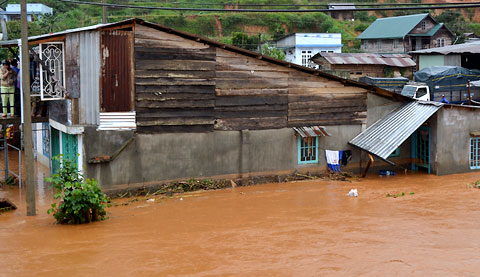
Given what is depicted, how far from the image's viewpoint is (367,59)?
131 feet

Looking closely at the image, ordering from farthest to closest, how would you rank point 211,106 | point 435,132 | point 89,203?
1. point 435,132
2. point 211,106
3. point 89,203

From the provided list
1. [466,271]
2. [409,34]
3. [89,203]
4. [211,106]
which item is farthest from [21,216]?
[409,34]

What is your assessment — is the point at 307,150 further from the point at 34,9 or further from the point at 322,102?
the point at 34,9

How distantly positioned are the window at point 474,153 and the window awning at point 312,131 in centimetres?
520

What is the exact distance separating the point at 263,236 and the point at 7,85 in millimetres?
10116

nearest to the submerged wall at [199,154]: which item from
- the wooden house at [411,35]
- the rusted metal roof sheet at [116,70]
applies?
the rusted metal roof sheet at [116,70]

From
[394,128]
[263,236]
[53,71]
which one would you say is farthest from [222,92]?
[263,236]

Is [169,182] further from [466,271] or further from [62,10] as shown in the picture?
[62,10]

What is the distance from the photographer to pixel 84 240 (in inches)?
474

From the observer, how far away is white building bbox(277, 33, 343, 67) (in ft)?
161

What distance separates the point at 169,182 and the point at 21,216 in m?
4.62

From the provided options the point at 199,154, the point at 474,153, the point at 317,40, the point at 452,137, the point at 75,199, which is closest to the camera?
the point at 75,199

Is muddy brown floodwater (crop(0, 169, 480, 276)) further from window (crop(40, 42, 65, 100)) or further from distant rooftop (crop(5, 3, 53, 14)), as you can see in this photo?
distant rooftop (crop(5, 3, 53, 14))

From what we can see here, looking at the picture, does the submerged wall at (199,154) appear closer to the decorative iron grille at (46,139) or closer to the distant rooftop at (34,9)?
the decorative iron grille at (46,139)
